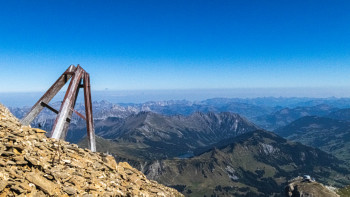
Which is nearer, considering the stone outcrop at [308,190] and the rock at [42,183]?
the rock at [42,183]

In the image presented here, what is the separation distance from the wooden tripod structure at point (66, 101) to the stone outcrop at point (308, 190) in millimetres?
88616

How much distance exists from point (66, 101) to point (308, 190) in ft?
316

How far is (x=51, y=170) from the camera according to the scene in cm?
1203

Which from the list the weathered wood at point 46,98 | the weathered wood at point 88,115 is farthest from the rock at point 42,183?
the weathered wood at point 88,115

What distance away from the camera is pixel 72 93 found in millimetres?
17000

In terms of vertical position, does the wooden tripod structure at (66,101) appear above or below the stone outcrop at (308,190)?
above

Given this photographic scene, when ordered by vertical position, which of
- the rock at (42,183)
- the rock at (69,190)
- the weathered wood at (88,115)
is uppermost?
the weathered wood at (88,115)

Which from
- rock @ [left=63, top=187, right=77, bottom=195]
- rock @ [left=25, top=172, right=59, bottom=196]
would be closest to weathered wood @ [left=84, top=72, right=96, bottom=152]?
rock @ [left=63, top=187, right=77, bottom=195]

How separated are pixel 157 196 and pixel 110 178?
4.17m

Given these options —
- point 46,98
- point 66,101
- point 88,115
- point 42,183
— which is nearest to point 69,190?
point 42,183

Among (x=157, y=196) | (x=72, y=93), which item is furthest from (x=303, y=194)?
(x=72, y=93)

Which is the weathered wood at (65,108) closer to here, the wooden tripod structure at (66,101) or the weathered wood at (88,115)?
the wooden tripod structure at (66,101)

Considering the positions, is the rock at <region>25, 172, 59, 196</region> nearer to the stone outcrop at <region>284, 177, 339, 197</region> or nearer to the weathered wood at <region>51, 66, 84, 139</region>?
the weathered wood at <region>51, 66, 84, 139</region>

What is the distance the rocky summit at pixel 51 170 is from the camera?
10250mm
